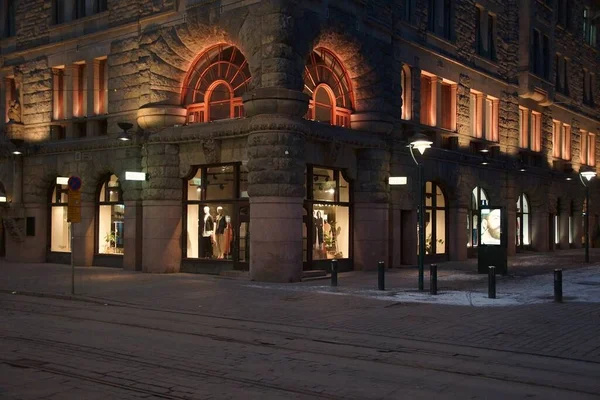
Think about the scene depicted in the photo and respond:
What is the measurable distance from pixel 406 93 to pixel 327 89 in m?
4.99

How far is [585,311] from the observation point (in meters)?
14.9

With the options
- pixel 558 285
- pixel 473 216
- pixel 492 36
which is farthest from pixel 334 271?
pixel 492 36

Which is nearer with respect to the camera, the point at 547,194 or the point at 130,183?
the point at 130,183

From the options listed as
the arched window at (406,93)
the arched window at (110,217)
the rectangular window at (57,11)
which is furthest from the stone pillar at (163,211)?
the arched window at (406,93)

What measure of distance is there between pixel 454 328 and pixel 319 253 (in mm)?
11162

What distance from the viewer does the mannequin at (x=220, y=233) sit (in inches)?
932

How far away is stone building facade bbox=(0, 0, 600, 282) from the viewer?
21547mm

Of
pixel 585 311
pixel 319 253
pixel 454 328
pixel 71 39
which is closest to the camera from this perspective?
pixel 454 328

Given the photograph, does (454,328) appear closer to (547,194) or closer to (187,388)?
(187,388)

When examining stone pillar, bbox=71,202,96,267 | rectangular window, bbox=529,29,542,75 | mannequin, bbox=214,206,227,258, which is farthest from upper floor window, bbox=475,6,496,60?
stone pillar, bbox=71,202,96,267

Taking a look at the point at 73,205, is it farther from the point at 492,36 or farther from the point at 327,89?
the point at 492,36

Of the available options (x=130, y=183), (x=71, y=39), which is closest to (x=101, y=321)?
(x=130, y=183)

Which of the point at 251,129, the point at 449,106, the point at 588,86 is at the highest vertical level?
the point at 588,86

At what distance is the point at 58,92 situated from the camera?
2920cm
